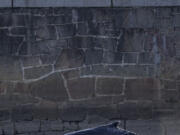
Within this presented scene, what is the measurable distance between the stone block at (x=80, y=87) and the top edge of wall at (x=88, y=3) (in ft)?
4.03

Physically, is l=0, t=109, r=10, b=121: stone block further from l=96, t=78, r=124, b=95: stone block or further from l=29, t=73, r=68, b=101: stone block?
l=96, t=78, r=124, b=95: stone block

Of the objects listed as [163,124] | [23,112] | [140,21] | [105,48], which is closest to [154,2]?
[140,21]

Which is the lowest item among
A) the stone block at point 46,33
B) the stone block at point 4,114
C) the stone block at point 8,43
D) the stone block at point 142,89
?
the stone block at point 4,114

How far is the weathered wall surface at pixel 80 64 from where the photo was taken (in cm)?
955

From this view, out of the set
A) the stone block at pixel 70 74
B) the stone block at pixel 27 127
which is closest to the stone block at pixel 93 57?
the stone block at pixel 70 74

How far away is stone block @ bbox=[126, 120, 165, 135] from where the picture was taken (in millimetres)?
9578

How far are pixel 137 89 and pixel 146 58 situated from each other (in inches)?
20.6

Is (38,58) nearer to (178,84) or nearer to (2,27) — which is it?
(2,27)

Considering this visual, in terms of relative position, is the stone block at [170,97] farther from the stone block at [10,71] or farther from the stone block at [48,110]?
the stone block at [10,71]

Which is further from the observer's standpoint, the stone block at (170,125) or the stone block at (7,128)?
the stone block at (170,125)

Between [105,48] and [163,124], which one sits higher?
[105,48]

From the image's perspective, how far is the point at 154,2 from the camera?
962cm

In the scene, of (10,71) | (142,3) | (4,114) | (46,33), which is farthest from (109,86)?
(4,114)

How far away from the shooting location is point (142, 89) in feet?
31.5
